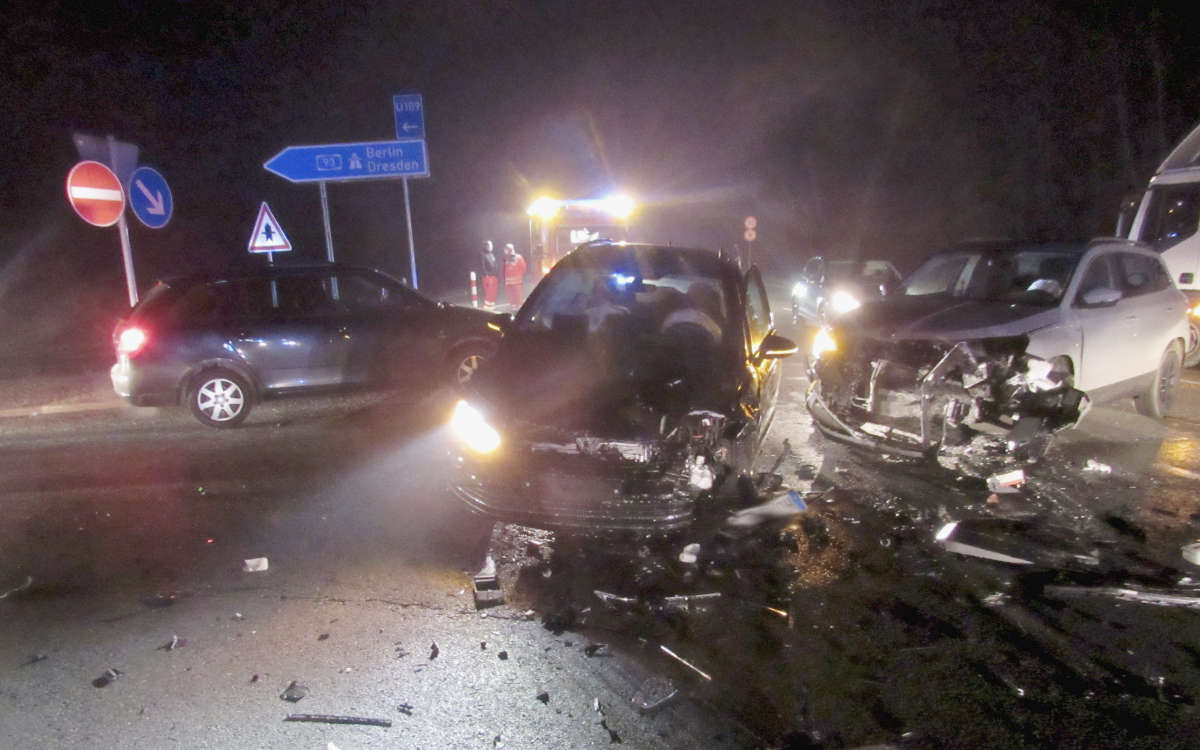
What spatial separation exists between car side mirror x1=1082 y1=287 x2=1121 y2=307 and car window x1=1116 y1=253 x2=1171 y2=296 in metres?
0.65

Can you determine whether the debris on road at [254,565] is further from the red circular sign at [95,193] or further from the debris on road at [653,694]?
the red circular sign at [95,193]

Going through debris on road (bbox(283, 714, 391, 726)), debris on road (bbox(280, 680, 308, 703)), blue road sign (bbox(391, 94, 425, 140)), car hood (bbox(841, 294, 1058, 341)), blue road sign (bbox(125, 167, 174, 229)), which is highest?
blue road sign (bbox(391, 94, 425, 140))

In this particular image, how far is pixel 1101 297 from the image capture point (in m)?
6.38

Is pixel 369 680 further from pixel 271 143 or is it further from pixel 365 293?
pixel 271 143

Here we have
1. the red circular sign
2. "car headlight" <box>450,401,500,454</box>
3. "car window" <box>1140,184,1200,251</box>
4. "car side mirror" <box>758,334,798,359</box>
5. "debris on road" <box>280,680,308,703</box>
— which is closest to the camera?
"debris on road" <box>280,680,308,703</box>

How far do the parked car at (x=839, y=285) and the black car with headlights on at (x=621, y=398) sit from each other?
6.82 meters

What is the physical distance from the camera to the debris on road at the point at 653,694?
10.4 feet

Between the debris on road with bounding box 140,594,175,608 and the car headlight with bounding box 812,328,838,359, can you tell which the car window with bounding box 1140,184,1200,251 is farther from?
the debris on road with bounding box 140,594,175,608

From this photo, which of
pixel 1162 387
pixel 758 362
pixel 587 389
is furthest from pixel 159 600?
pixel 1162 387

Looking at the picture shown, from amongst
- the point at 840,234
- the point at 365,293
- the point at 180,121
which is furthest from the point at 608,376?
the point at 840,234

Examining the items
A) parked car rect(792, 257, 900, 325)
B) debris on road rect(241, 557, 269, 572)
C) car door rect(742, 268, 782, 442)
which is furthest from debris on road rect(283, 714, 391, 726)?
parked car rect(792, 257, 900, 325)

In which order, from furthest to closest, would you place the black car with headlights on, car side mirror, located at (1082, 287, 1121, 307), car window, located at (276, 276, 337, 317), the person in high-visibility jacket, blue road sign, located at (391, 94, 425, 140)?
the person in high-visibility jacket
blue road sign, located at (391, 94, 425, 140)
car window, located at (276, 276, 337, 317)
car side mirror, located at (1082, 287, 1121, 307)
the black car with headlights on

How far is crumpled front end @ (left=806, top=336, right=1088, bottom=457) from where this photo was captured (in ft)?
19.4

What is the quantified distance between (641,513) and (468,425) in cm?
132
